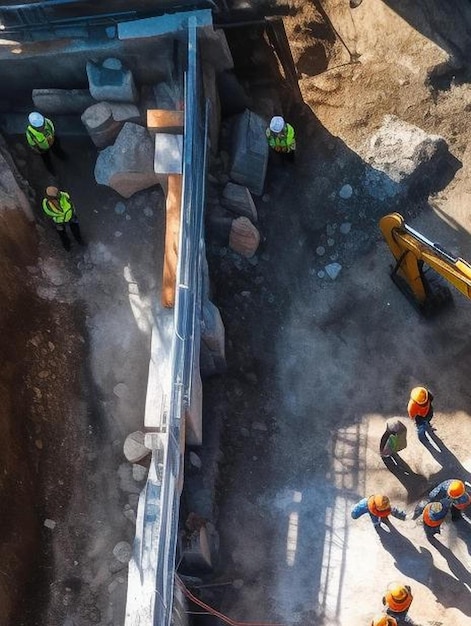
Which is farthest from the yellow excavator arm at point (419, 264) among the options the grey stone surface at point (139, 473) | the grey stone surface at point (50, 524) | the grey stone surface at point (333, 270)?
the grey stone surface at point (50, 524)

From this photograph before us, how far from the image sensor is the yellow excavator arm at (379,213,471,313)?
11.3 m

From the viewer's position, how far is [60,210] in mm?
12391

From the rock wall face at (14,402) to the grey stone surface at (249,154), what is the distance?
4.30m

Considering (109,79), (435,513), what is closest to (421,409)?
(435,513)

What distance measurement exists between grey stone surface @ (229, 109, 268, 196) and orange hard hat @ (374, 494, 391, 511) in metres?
6.69

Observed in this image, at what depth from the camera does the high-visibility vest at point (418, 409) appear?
1201 centimetres

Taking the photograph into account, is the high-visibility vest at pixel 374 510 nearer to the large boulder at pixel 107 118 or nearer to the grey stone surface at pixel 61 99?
the large boulder at pixel 107 118

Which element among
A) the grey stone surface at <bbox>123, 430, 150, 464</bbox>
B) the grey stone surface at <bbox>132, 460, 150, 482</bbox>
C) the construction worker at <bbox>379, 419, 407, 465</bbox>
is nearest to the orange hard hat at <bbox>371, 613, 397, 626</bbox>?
the construction worker at <bbox>379, 419, 407, 465</bbox>

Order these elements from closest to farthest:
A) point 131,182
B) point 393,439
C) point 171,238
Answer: point 393,439, point 171,238, point 131,182

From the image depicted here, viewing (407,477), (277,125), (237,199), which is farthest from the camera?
(237,199)

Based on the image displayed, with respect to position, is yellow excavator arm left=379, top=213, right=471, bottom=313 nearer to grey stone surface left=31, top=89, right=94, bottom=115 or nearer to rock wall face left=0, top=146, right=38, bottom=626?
grey stone surface left=31, top=89, right=94, bottom=115

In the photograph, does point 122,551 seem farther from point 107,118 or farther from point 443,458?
point 107,118

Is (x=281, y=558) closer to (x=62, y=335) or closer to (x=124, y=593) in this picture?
(x=124, y=593)

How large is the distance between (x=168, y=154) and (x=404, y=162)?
16.4 ft
